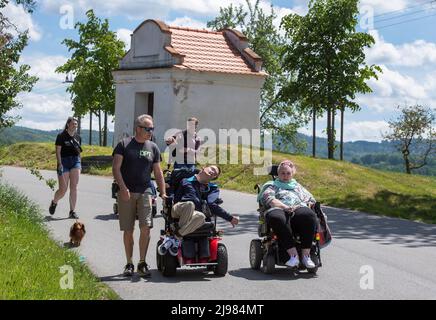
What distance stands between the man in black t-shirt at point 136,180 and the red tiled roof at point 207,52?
23304mm

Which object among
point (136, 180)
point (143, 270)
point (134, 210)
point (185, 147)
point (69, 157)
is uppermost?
point (185, 147)

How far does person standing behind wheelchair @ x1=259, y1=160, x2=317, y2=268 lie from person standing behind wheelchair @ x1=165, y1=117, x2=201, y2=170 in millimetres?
3806

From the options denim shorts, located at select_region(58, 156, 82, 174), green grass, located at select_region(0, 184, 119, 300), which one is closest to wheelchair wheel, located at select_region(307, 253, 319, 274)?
green grass, located at select_region(0, 184, 119, 300)

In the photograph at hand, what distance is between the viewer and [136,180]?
9.45m

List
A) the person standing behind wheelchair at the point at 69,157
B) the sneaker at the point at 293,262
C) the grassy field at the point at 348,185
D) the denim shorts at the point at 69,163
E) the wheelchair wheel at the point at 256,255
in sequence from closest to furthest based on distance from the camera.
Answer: the sneaker at the point at 293,262
the wheelchair wheel at the point at 256,255
the person standing behind wheelchair at the point at 69,157
the denim shorts at the point at 69,163
the grassy field at the point at 348,185

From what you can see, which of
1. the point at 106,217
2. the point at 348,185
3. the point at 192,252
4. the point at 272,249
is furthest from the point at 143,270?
the point at 348,185

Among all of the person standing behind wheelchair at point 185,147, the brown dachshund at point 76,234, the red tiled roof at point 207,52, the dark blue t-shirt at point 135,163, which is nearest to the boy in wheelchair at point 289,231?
the dark blue t-shirt at point 135,163

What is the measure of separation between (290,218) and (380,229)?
5.83 m

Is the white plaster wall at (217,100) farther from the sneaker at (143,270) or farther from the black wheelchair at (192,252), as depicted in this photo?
the sneaker at (143,270)

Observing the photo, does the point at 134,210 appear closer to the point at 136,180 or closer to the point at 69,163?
the point at 136,180

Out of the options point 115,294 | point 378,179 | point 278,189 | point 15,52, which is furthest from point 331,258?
point 378,179

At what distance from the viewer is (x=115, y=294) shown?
8008 millimetres

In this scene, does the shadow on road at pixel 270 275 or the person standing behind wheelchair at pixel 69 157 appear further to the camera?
the person standing behind wheelchair at pixel 69 157

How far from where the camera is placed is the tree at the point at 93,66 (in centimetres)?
5269
